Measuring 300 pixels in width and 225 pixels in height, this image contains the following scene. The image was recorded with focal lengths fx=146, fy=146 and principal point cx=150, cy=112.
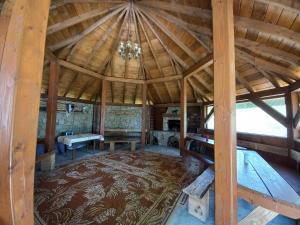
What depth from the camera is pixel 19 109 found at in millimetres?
888

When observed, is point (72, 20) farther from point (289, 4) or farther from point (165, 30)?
point (289, 4)

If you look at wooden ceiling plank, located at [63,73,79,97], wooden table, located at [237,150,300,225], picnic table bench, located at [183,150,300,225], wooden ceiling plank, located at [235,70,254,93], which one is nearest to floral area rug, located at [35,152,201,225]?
picnic table bench, located at [183,150,300,225]

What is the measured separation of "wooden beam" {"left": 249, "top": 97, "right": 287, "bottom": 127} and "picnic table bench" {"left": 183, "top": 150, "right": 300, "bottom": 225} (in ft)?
6.49

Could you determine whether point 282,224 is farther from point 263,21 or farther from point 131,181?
point 263,21

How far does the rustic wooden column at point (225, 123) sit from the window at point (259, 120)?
4.25 m

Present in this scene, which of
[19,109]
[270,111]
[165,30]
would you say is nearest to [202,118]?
[270,111]

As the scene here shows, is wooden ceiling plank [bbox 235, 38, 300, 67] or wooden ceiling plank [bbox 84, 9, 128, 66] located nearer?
wooden ceiling plank [bbox 235, 38, 300, 67]

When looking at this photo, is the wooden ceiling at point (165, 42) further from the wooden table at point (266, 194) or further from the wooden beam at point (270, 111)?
the wooden table at point (266, 194)

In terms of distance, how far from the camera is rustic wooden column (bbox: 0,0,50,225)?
844 millimetres

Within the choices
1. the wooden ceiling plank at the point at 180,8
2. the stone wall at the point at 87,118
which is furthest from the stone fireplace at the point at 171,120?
the wooden ceiling plank at the point at 180,8

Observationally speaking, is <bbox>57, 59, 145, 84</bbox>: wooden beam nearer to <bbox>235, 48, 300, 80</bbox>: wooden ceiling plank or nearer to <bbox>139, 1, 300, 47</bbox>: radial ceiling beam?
<bbox>139, 1, 300, 47</bbox>: radial ceiling beam

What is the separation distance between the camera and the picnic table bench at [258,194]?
1399 millimetres

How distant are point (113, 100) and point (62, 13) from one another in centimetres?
546

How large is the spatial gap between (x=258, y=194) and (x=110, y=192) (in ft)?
8.47
